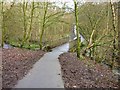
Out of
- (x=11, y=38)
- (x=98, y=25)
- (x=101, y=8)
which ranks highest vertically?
(x=101, y=8)

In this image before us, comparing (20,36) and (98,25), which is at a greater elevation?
(98,25)

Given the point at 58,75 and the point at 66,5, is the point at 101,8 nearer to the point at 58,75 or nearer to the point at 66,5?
the point at 66,5

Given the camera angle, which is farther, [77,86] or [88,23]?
[88,23]

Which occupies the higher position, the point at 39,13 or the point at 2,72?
the point at 39,13

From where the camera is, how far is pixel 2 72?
35.3 ft

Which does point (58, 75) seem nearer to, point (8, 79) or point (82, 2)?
point (8, 79)

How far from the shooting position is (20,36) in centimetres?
3331

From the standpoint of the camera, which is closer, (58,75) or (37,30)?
(58,75)

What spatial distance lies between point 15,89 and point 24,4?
19066 millimetres

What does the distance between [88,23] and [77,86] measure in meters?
15.0

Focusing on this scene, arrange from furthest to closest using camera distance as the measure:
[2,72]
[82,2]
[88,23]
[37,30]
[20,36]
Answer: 1. [37,30]
2. [20,36]
3. [88,23]
4. [82,2]
5. [2,72]

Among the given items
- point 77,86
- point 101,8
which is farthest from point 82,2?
point 77,86

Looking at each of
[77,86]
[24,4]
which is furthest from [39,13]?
[77,86]

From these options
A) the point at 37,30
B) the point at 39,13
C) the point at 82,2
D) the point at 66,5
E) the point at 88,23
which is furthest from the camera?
the point at 37,30
